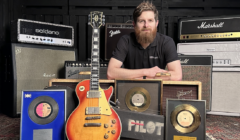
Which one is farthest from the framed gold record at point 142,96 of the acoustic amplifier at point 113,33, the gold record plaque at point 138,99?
the acoustic amplifier at point 113,33

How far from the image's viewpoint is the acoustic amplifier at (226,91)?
2262mm

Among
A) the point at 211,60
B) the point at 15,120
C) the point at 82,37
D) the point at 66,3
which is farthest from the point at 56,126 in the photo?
the point at 66,3

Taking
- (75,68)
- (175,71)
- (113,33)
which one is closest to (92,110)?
(175,71)

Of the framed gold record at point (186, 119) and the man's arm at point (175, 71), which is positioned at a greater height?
the man's arm at point (175, 71)

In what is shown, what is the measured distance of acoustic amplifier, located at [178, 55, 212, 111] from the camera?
2.17m

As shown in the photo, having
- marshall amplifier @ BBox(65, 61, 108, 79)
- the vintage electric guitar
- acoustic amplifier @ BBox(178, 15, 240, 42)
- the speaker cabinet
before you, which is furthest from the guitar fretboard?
acoustic amplifier @ BBox(178, 15, 240, 42)

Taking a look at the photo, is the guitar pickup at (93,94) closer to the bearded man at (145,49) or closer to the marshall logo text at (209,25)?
the bearded man at (145,49)

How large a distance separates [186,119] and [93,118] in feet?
1.81

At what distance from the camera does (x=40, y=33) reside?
2232 mm

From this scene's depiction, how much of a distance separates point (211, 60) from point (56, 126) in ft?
5.77

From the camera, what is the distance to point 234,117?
2.24m

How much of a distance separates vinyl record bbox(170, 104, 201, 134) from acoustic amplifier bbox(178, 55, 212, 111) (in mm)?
1091

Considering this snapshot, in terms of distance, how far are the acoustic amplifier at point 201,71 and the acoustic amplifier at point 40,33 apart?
4.62ft

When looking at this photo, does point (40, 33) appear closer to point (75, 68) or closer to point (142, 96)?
point (75, 68)
